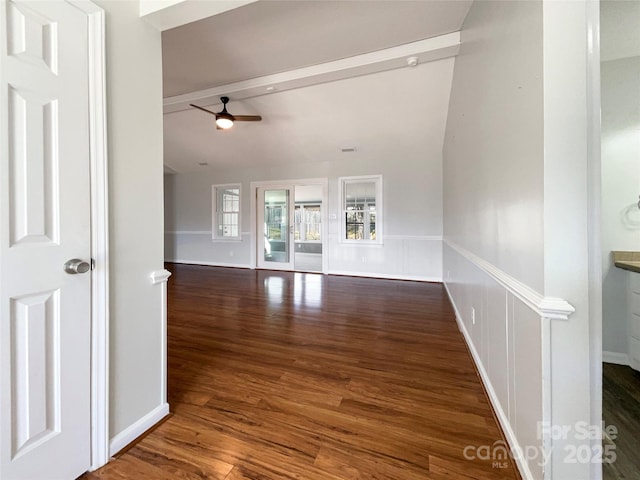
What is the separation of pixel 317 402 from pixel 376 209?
170 inches

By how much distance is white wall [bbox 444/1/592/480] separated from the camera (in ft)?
2.83

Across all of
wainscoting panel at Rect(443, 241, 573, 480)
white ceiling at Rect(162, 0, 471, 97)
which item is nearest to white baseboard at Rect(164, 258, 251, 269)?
white ceiling at Rect(162, 0, 471, 97)

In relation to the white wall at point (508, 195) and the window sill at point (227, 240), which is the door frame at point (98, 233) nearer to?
the white wall at point (508, 195)

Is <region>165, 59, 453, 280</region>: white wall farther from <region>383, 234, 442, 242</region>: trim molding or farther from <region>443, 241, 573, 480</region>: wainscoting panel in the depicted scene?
<region>443, 241, 573, 480</region>: wainscoting panel

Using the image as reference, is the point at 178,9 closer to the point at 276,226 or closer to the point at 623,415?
the point at 623,415

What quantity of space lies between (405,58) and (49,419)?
3737 millimetres

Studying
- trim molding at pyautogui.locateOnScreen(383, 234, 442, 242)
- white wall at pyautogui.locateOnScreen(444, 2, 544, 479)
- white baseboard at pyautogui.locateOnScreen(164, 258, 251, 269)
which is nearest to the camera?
white wall at pyautogui.locateOnScreen(444, 2, 544, 479)

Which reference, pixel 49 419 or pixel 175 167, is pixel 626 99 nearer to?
pixel 49 419

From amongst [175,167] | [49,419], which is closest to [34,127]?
[49,419]

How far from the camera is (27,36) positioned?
2.93 feet

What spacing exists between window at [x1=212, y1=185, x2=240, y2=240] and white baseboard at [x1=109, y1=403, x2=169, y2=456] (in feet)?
17.7

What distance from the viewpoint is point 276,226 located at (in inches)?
247

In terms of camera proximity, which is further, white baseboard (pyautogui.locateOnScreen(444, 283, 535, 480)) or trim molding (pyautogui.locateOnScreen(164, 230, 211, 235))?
trim molding (pyautogui.locateOnScreen(164, 230, 211, 235))

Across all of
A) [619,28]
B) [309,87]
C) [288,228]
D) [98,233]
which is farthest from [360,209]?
[98,233]
